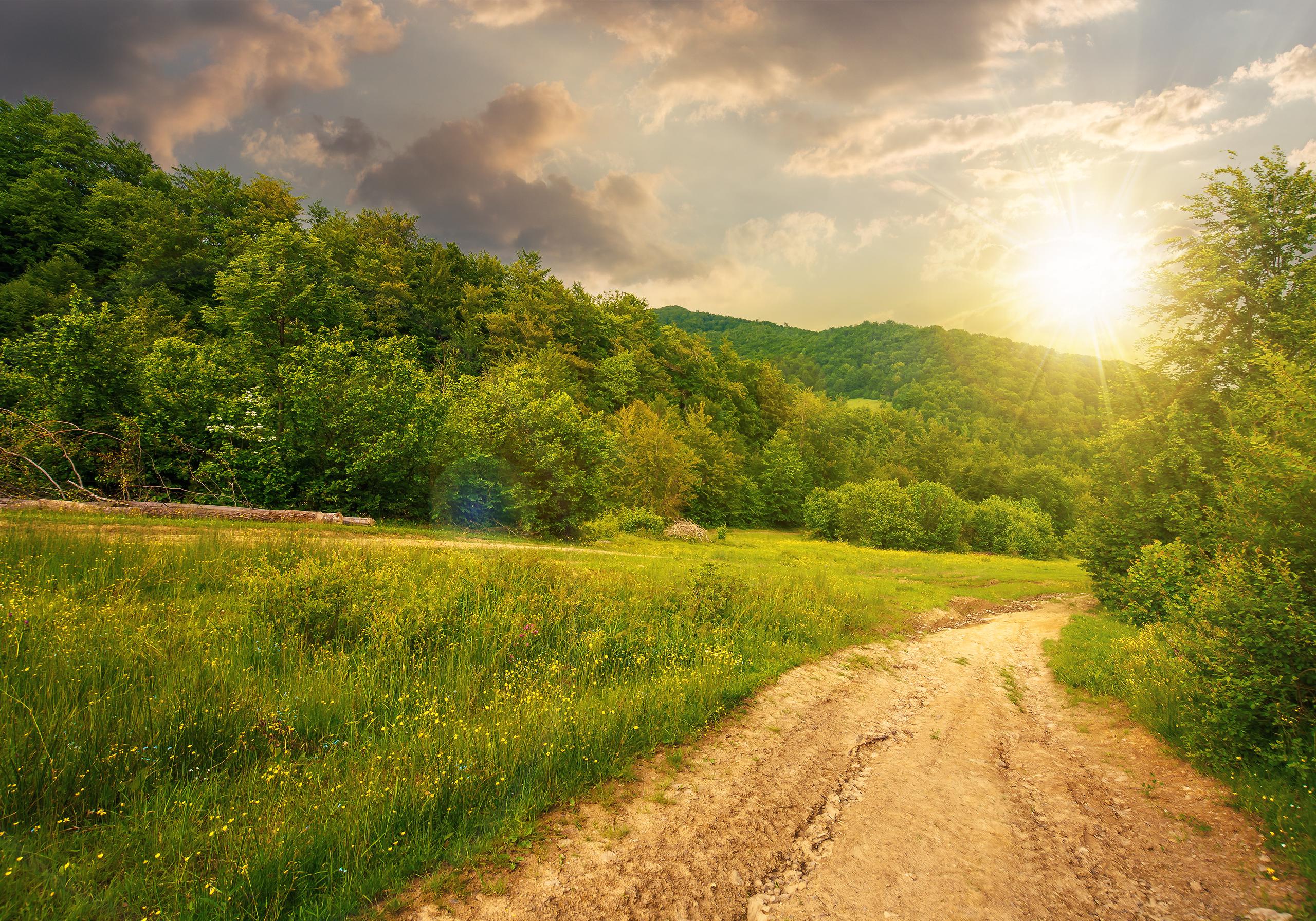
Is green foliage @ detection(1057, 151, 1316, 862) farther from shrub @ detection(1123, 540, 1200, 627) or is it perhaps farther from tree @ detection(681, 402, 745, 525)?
tree @ detection(681, 402, 745, 525)

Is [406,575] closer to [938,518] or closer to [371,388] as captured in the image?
[371,388]

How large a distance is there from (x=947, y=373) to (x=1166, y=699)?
482 ft

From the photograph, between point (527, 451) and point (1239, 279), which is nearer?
point (1239, 279)

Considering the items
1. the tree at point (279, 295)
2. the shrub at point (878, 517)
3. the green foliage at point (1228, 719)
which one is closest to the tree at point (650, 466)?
the shrub at point (878, 517)

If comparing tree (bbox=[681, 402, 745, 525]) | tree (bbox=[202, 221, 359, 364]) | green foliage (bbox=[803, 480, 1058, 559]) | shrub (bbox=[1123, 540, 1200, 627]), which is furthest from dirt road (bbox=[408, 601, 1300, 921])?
tree (bbox=[681, 402, 745, 525])

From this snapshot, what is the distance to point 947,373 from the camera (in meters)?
135

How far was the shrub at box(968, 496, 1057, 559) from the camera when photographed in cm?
5841

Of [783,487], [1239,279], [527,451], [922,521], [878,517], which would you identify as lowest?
[922,521]

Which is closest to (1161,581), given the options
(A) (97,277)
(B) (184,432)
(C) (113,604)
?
(C) (113,604)

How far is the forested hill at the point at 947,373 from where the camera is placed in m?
111

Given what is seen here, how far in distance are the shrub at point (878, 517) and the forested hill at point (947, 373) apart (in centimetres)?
4898

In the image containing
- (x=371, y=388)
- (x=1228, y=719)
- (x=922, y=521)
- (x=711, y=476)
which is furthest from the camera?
(x=711, y=476)

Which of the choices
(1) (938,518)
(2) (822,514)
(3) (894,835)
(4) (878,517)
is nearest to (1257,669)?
(3) (894,835)

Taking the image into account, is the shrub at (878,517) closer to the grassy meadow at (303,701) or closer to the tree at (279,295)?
the grassy meadow at (303,701)
